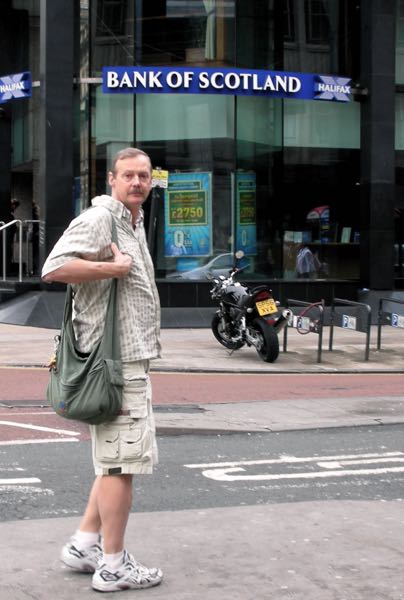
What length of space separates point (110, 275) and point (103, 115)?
1814 cm

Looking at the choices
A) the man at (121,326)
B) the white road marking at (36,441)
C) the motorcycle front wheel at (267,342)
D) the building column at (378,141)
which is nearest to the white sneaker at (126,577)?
the man at (121,326)

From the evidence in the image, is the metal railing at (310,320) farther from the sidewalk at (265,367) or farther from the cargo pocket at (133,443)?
the cargo pocket at (133,443)

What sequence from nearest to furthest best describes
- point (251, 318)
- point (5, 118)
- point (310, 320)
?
point (251, 318), point (310, 320), point (5, 118)

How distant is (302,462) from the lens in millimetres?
8000

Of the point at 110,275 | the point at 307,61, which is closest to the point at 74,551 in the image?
the point at 110,275

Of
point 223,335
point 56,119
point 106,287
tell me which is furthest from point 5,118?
point 106,287

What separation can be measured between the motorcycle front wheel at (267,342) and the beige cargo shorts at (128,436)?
1049 centimetres

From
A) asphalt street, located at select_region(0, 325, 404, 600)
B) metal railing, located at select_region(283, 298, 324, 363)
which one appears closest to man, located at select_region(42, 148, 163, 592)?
asphalt street, located at select_region(0, 325, 404, 600)

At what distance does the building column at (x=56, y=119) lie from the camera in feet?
71.4

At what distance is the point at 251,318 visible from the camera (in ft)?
51.4

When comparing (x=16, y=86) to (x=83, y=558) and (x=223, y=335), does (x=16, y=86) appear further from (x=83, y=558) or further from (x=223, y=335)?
(x=83, y=558)

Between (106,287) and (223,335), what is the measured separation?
11.8 metres

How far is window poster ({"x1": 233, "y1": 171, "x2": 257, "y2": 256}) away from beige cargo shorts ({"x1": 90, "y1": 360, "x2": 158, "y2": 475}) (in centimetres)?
1776

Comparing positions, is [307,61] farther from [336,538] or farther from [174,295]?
[336,538]
